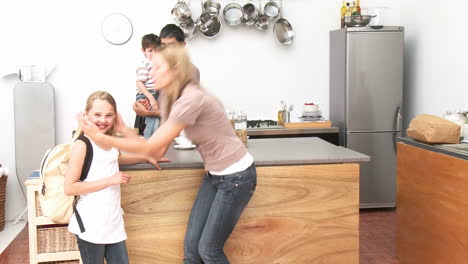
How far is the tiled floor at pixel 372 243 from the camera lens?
3664 mm

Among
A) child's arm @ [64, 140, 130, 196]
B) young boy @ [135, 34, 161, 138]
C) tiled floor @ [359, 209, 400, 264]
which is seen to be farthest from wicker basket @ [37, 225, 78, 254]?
tiled floor @ [359, 209, 400, 264]

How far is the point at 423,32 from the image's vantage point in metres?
4.89

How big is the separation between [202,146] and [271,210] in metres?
0.65

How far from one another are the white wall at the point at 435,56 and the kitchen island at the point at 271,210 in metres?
1.98

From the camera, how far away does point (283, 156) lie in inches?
110

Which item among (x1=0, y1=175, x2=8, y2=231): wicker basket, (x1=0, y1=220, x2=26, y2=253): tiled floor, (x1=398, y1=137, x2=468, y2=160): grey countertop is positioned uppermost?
(x1=398, y1=137, x2=468, y2=160): grey countertop

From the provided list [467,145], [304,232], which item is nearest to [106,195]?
[304,232]

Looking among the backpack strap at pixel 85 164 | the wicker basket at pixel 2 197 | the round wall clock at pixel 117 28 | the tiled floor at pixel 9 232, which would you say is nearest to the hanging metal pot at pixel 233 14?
the round wall clock at pixel 117 28

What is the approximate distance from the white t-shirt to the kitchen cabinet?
164 cm

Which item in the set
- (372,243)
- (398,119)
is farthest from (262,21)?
(372,243)

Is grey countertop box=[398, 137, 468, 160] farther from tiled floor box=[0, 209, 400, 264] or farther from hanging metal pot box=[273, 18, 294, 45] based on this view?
hanging metal pot box=[273, 18, 294, 45]

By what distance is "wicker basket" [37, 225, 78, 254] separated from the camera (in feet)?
9.22

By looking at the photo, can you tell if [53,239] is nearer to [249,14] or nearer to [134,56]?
[134,56]

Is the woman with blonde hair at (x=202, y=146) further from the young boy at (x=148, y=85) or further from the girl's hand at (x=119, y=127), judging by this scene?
the young boy at (x=148, y=85)
